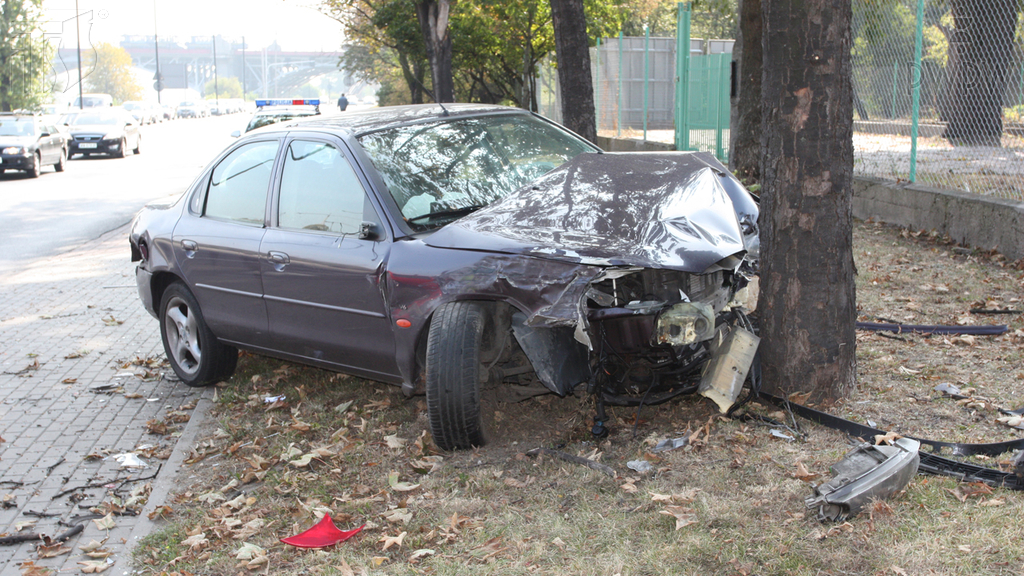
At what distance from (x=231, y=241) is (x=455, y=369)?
7.07ft

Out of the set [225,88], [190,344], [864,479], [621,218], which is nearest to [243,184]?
[190,344]

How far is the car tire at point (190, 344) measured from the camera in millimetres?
5949

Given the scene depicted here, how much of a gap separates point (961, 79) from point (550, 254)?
7016 mm

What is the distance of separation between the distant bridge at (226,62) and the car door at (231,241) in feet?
459

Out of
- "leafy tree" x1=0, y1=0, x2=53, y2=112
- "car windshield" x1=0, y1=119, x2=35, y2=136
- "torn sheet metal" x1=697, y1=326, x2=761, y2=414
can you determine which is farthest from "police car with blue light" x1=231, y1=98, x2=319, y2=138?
"leafy tree" x1=0, y1=0, x2=53, y2=112

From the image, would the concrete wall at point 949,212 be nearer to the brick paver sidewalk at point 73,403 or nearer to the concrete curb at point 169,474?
the concrete curb at point 169,474

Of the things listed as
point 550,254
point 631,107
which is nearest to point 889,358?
point 550,254

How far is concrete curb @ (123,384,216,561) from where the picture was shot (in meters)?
4.05

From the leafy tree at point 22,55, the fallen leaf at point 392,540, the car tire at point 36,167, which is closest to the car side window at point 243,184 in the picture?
the fallen leaf at point 392,540

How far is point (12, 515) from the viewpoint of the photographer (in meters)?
4.33

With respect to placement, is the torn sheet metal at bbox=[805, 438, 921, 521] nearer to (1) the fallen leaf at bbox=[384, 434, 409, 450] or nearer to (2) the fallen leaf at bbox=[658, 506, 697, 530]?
(2) the fallen leaf at bbox=[658, 506, 697, 530]

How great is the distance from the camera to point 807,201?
173 inches

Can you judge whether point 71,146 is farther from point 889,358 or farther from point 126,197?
point 889,358

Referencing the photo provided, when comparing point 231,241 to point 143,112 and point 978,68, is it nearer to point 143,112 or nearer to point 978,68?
point 978,68
